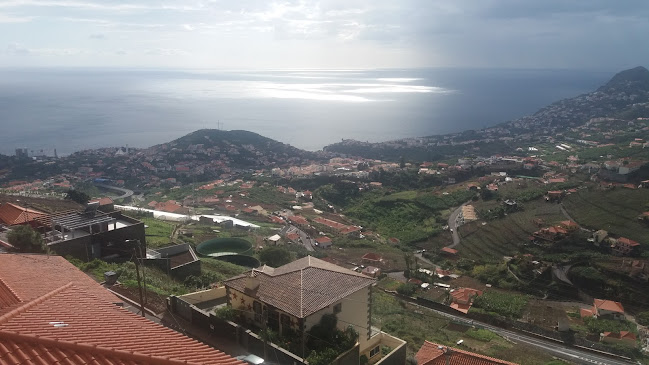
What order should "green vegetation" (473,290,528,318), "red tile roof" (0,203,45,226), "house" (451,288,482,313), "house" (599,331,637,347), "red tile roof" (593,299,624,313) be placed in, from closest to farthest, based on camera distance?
"red tile roof" (0,203,45,226) → "house" (599,331,637,347) → "green vegetation" (473,290,528,318) → "red tile roof" (593,299,624,313) → "house" (451,288,482,313)

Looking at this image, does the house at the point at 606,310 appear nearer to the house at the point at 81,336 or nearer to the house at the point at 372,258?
the house at the point at 372,258

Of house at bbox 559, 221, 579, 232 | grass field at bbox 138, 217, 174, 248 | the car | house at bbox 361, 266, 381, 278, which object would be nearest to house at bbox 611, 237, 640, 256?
house at bbox 559, 221, 579, 232

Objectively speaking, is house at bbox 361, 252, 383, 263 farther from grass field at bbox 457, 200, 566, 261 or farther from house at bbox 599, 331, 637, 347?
house at bbox 599, 331, 637, 347

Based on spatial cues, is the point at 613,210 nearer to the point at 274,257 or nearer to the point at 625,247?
the point at 625,247

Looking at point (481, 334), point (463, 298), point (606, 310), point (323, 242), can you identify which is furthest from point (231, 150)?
point (481, 334)

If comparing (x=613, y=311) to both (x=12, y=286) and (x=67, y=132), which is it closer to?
(x=12, y=286)

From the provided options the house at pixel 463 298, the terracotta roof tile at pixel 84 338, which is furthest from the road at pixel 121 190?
the terracotta roof tile at pixel 84 338
